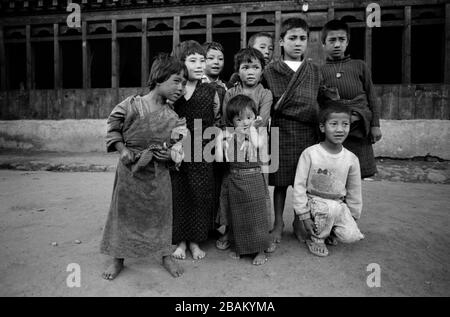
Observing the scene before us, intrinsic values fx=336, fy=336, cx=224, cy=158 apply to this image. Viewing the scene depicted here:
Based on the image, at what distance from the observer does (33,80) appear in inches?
330

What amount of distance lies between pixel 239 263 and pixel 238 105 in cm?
107

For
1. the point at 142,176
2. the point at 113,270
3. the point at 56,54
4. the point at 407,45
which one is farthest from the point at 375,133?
the point at 56,54

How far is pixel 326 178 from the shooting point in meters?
2.48

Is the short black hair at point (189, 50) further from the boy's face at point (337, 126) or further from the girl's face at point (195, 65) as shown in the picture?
the boy's face at point (337, 126)

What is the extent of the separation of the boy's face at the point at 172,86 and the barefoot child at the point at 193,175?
0.28 m

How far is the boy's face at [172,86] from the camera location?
2.09 metres

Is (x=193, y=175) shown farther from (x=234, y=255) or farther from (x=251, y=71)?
(x=251, y=71)

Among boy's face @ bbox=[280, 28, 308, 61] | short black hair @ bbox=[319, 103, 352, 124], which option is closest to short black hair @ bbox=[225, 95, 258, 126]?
short black hair @ bbox=[319, 103, 352, 124]

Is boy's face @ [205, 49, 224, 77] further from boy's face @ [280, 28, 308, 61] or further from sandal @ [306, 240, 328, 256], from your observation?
sandal @ [306, 240, 328, 256]

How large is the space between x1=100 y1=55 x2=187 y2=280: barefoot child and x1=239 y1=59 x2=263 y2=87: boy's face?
22.5 inches

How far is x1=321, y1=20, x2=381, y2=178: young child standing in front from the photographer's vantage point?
2701 millimetres

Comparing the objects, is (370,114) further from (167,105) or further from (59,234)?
(59,234)
